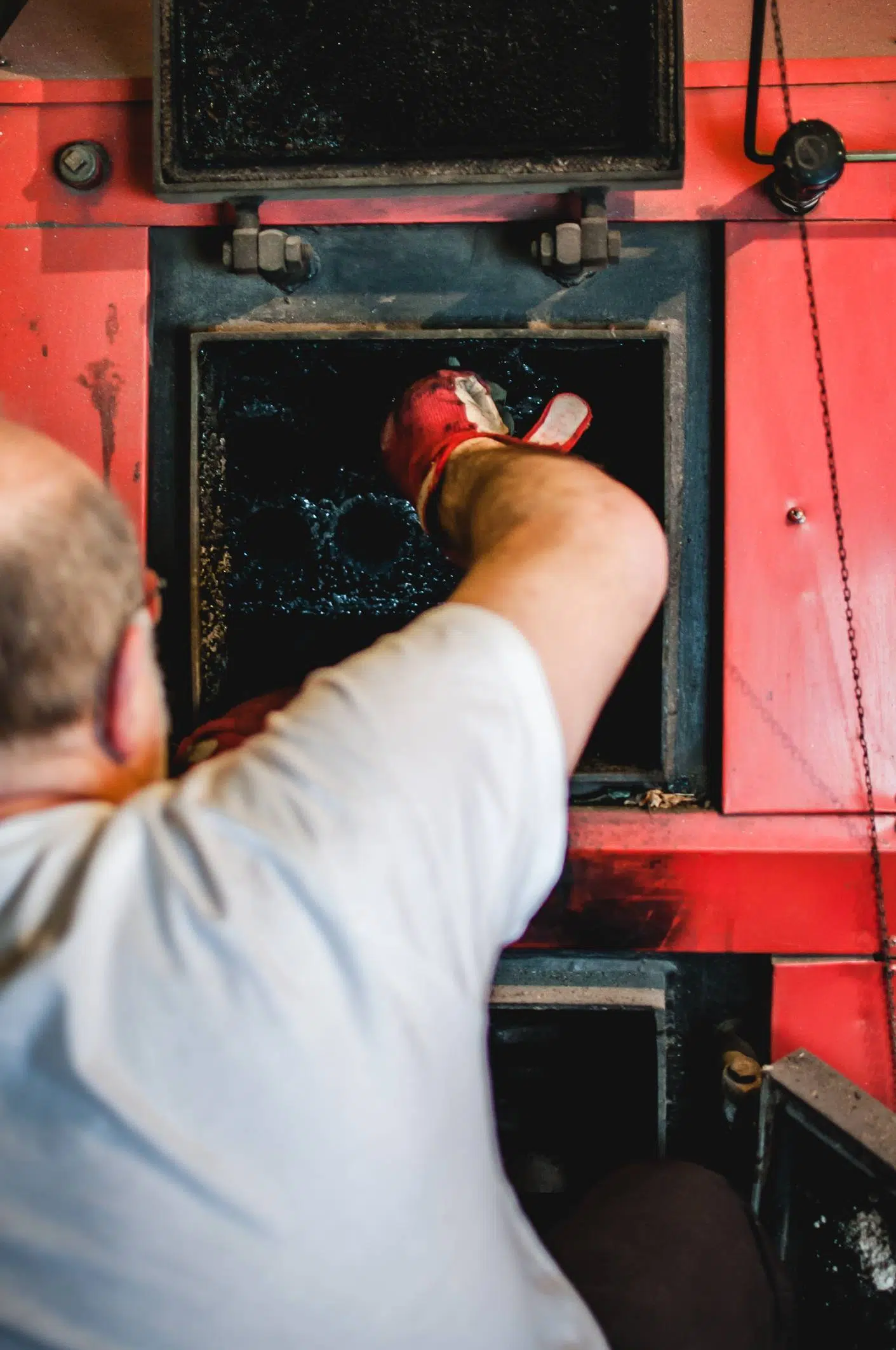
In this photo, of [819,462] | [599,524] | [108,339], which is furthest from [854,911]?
[108,339]

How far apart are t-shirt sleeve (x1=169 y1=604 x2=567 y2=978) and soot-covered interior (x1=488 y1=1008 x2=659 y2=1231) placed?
0.86 m

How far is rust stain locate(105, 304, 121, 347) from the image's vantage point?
121 cm

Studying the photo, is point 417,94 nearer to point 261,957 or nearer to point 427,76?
point 427,76

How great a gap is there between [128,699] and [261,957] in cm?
21

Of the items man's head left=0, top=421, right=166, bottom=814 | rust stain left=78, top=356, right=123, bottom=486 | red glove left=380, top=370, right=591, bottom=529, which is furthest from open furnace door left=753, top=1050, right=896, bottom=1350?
rust stain left=78, top=356, right=123, bottom=486

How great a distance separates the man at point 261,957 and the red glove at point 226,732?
45cm

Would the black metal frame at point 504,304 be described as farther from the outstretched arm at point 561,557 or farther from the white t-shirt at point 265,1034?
the white t-shirt at point 265,1034

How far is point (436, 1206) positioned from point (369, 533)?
1074 millimetres

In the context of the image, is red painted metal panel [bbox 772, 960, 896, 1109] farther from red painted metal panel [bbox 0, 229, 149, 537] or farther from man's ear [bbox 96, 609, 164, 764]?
red painted metal panel [bbox 0, 229, 149, 537]

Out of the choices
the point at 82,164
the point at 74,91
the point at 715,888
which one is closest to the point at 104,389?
the point at 82,164

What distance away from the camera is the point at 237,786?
1.73 feet

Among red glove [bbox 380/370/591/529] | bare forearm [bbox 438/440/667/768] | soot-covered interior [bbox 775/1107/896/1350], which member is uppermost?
red glove [bbox 380/370/591/529]

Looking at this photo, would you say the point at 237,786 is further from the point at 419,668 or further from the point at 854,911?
the point at 854,911

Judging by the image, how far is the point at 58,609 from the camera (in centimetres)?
54
